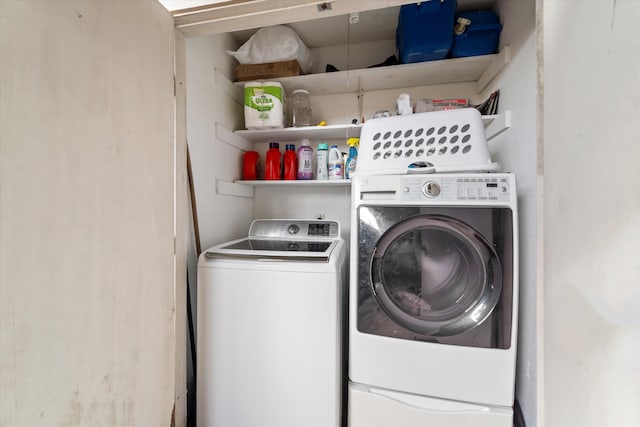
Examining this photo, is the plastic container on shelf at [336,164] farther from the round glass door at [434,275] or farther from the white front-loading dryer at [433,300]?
the round glass door at [434,275]

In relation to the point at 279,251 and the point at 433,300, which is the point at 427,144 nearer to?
the point at 433,300

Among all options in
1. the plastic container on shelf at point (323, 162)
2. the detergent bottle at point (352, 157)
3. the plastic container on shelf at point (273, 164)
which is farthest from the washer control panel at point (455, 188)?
the plastic container on shelf at point (273, 164)

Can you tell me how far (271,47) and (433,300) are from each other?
1.86 metres

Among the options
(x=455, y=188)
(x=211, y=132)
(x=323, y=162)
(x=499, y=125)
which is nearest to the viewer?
(x=455, y=188)

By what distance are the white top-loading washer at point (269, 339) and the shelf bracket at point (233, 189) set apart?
0.58 meters

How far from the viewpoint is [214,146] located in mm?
1527

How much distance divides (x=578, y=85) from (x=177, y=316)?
1490 mm

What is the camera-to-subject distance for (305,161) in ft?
5.62

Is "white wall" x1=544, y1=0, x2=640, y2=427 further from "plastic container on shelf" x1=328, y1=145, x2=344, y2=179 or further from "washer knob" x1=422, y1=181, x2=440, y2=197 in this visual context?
"plastic container on shelf" x1=328, y1=145, x2=344, y2=179

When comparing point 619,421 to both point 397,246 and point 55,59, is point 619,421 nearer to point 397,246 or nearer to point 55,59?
point 397,246

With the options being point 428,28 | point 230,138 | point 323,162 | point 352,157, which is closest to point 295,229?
point 323,162

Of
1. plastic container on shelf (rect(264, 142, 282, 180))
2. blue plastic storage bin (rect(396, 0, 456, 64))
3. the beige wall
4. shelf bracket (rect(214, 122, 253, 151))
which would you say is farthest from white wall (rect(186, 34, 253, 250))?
blue plastic storage bin (rect(396, 0, 456, 64))

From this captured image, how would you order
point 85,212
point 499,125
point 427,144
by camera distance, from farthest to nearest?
point 499,125, point 427,144, point 85,212

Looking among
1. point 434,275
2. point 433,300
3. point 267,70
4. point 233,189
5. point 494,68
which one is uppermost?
point 267,70
